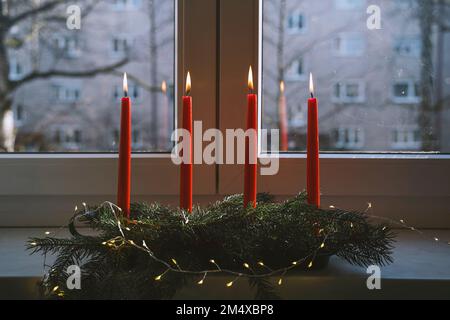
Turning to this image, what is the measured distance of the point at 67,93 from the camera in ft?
4.19

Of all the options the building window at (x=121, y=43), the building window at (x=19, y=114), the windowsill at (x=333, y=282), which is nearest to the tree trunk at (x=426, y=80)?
the windowsill at (x=333, y=282)

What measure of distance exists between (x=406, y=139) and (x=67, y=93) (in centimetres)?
71

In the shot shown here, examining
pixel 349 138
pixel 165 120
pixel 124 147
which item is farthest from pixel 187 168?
pixel 349 138

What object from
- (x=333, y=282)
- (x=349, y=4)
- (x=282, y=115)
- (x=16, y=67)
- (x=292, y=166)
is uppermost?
(x=349, y=4)

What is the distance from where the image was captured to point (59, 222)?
1178 mm

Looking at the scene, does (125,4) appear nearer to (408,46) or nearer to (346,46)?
(346,46)

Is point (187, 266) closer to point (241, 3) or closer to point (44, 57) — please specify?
point (241, 3)

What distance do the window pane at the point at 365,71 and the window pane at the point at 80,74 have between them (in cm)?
24

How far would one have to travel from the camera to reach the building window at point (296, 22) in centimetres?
124

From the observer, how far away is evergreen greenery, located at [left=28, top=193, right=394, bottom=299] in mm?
786

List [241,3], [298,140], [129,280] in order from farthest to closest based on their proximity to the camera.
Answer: [298,140] < [241,3] < [129,280]
